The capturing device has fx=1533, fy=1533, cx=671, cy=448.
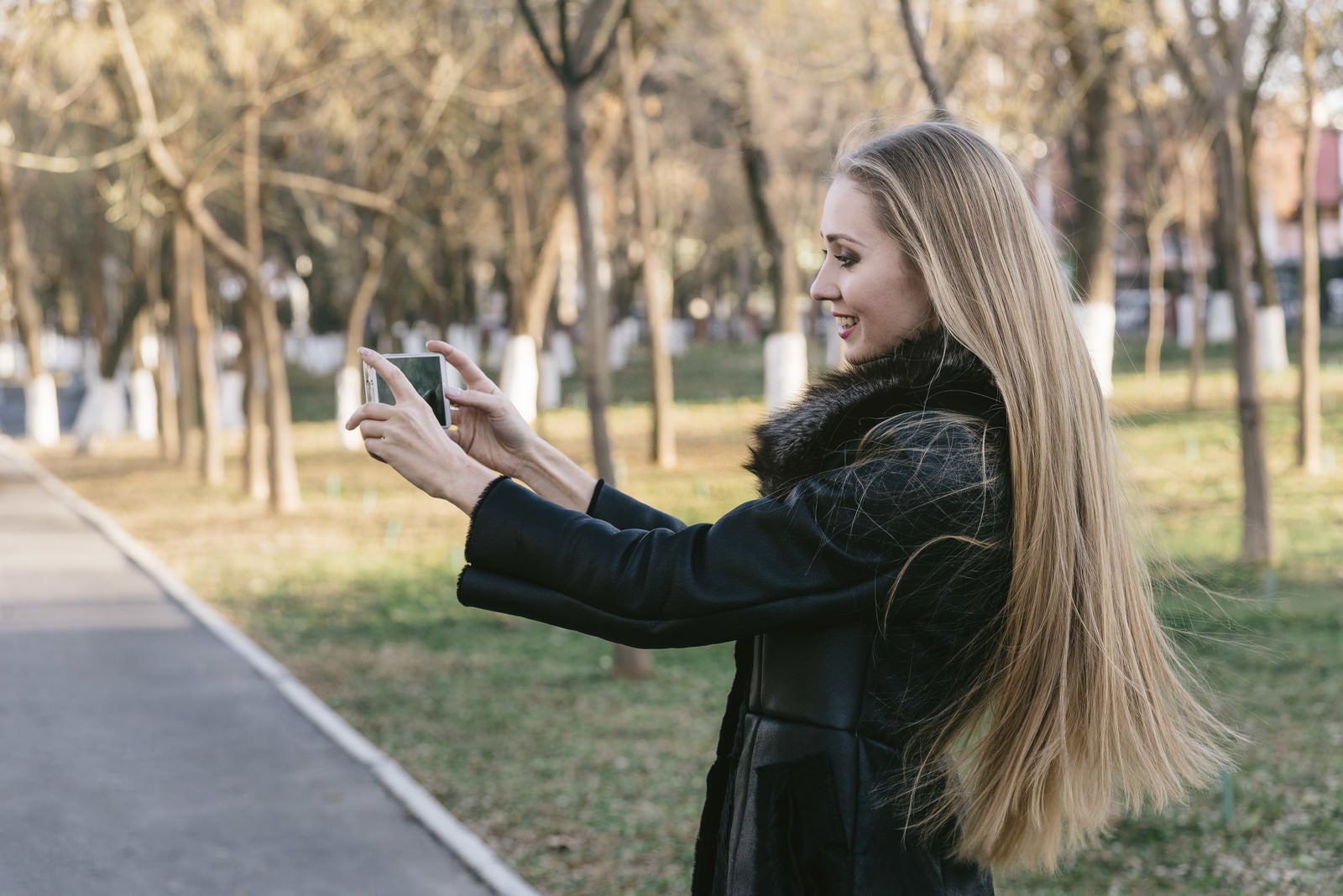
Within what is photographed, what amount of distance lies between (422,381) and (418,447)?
0.24 meters

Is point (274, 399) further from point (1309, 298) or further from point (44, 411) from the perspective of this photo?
point (44, 411)

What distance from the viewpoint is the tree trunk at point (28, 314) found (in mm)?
25678

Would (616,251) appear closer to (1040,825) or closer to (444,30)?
(444,30)

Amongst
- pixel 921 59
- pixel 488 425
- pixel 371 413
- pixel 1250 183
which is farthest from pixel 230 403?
pixel 371 413

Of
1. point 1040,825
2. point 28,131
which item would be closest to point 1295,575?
point 1040,825

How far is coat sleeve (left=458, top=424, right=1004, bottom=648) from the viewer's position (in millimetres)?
1958

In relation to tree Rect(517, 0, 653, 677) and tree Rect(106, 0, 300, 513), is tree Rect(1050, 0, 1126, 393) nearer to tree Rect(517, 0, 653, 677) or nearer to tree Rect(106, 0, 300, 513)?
tree Rect(517, 0, 653, 677)

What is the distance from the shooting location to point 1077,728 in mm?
2172

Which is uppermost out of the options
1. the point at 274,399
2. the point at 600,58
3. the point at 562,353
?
the point at 600,58

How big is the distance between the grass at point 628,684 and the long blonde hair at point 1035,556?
0.89ft

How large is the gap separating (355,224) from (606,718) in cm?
2043

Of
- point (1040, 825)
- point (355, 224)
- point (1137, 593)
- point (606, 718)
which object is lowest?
point (606, 718)

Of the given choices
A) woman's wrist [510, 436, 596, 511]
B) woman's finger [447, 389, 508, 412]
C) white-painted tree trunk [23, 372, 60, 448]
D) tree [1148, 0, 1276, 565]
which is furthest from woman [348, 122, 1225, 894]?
white-painted tree trunk [23, 372, 60, 448]

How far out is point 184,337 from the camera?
867 inches
